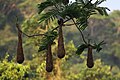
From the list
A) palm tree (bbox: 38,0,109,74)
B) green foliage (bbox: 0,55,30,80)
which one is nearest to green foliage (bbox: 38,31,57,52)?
palm tree (bbox: 38,0,109,74)

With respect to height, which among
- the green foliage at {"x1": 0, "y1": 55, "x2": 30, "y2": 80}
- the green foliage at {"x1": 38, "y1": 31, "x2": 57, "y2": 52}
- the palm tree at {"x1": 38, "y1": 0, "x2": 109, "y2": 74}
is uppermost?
the palm tree at {"x1": 38, "y1": 0, "x2": 109, "y2": 74}

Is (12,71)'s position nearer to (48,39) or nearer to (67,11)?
(48,39)

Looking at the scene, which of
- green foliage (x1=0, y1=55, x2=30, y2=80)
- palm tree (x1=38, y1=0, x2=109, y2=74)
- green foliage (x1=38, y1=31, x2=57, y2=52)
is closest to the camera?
palm tree (x1=38, y1=0, x2=109, y2=74)

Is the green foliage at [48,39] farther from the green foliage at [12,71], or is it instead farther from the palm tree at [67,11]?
the green foliage at [12,71]

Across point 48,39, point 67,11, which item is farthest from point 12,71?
point 67,11

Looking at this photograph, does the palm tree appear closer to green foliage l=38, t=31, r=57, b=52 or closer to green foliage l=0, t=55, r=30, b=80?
green foliage l=38, t=31, r=57, b=52

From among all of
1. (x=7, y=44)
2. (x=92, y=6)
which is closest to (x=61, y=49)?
(x=92, y=6)

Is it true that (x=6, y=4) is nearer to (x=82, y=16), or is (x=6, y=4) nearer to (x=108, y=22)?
(x=108, y=22)

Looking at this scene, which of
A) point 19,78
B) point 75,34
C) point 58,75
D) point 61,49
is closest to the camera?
point 61,49

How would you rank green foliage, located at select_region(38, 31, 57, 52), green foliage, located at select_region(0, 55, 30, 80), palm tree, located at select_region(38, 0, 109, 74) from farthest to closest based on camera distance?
green foliage, located at select_region(0, 55, 30, 80) < green foliage, located at select_region(38, 31, 57, 52) < palm tree, located at select_region(38, 0, 109, 74)

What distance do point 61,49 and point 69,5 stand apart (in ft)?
3.88

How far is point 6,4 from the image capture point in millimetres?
65562

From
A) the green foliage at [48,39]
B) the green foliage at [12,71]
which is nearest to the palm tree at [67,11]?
the green foliage at [48,39]

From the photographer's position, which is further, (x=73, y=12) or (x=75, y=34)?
(x=75, y=34)
